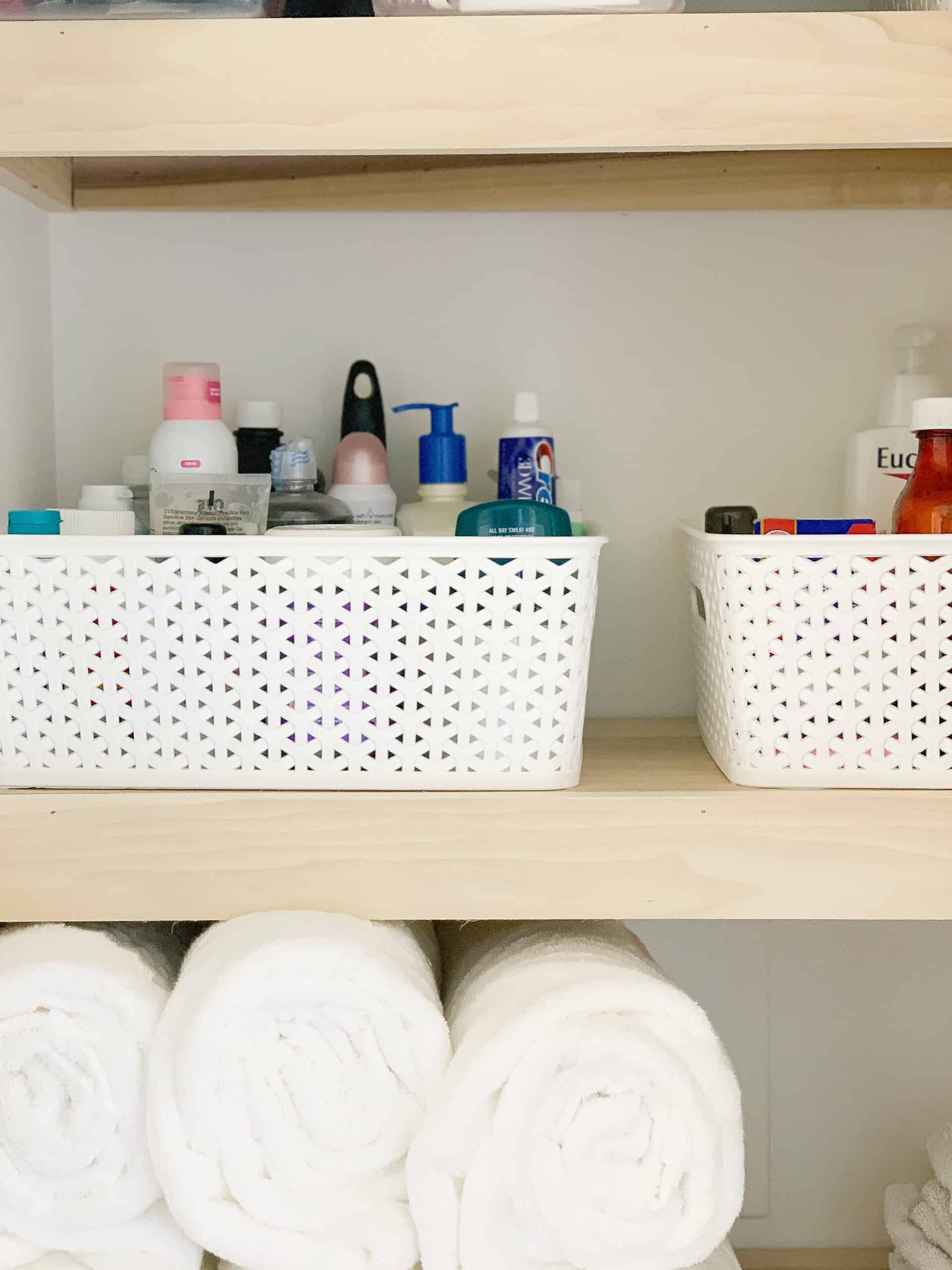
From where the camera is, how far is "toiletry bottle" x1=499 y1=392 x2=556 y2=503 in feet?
2.64

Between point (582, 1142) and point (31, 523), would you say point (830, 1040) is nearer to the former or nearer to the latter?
point (582, 1142)

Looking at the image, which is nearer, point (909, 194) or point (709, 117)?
point (709, 117)

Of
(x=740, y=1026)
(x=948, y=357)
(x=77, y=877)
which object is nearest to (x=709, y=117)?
(x=948, y=357)

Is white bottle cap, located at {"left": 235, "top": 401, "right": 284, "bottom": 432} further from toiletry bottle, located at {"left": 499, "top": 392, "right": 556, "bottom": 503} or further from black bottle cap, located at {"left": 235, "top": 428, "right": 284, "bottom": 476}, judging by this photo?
toiletry bottle, located at {"left": 499, "top": 392, "right": 556, "bottom": 503}

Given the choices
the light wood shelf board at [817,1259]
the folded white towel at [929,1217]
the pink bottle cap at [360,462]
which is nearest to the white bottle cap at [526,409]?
the pink bottle cap at [360,462]

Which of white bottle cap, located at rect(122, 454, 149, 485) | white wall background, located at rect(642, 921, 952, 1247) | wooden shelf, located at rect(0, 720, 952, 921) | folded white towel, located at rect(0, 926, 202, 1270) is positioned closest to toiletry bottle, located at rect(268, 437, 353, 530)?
white bottle cap, located at rect(122, 454, 149, 485)

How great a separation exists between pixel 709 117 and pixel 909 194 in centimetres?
36

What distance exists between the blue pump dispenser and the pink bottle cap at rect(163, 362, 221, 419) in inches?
5.6

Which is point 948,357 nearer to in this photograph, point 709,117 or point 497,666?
point 709,117

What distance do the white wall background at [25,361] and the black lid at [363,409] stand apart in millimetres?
238

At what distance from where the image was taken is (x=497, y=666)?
65 centimetres

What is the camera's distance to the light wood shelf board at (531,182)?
0.88 m

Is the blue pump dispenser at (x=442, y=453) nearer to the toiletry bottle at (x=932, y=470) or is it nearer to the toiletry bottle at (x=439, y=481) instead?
the toiletry bottle at (x=439, y=481)

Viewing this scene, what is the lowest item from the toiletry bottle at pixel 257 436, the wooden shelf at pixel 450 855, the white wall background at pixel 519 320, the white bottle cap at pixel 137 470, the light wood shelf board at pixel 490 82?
the wooden shelf at pixel 450 855
